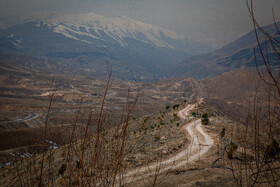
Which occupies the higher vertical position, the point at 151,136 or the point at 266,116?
the point at 266,116

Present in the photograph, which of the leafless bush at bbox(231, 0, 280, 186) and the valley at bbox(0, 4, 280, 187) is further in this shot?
the valley at bbox(0, 4, 280, 187)

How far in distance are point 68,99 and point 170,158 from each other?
112711mm

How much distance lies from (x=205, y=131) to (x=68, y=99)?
10884 cm

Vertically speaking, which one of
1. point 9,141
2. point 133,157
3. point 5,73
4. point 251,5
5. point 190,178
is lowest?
point 9,141

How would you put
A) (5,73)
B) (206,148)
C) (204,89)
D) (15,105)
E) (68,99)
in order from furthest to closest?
(5,73), (204,89), (68,99), (15,105), (206,148)

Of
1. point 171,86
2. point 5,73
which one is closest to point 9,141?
point 171,86

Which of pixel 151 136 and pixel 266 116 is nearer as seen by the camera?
pixel 266 116

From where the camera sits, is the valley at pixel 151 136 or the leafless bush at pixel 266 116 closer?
the leafless bush at pixel 266 116

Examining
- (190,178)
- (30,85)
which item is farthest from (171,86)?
(190,178)

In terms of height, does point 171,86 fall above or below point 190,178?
above

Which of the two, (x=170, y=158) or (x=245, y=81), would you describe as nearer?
(x=170, y=158)

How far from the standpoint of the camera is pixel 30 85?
481ft

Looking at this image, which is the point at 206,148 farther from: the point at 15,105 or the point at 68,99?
the point at 68,99

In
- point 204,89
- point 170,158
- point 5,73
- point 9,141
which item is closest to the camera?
point 170,158
